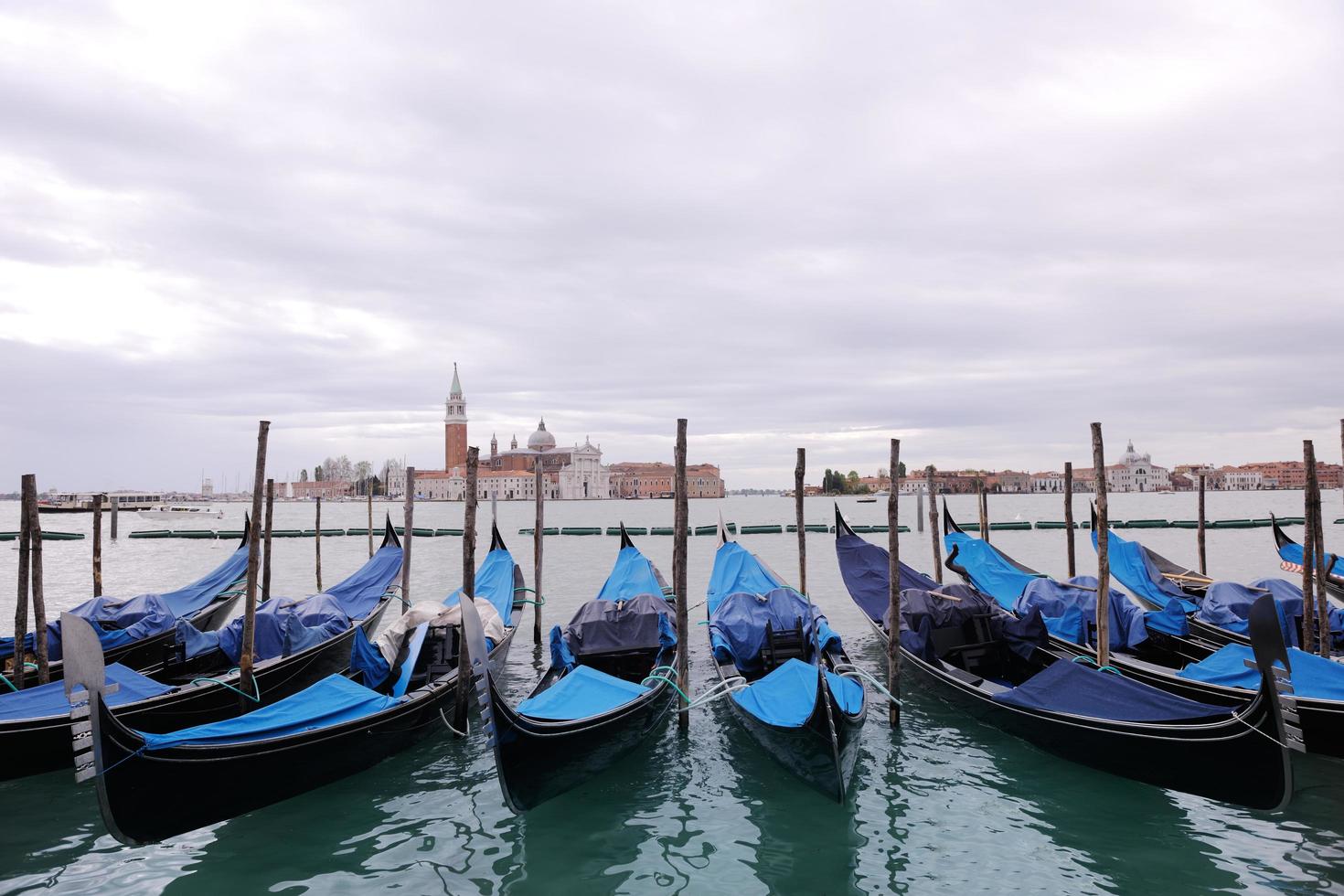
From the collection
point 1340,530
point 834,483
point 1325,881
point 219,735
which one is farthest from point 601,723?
point 834,483

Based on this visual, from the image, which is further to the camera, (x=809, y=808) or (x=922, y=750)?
(x=922, y=750)

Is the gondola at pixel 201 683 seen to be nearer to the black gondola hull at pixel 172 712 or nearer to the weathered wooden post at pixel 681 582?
the black gondola hull at pixel 172 712

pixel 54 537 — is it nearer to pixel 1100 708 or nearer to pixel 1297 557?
pixel 1100 708

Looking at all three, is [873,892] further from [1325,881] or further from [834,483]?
[834,483]

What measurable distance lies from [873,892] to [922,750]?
6.41 feet

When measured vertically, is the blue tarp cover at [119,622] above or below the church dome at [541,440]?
below

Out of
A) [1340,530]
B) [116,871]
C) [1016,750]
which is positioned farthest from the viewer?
[1340,530]

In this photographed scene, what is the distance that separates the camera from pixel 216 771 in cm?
374

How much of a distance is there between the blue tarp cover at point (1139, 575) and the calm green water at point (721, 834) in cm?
470

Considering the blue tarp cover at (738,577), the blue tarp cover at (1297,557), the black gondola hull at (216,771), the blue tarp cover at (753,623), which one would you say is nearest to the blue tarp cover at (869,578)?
the blue tarp cover at (738,577)

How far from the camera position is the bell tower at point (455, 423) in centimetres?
8831

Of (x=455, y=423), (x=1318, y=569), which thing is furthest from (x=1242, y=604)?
(x=455, y=423)

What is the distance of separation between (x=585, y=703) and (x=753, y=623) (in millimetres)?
1998

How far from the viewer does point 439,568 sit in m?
19.7
